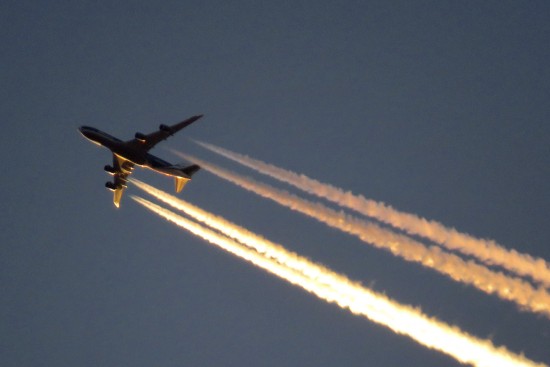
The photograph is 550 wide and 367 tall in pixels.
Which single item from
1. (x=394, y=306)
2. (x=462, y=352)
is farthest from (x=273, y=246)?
(x=462, y=352)

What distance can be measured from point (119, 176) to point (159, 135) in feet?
37.2

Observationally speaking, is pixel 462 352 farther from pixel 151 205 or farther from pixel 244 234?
pixel 151 205

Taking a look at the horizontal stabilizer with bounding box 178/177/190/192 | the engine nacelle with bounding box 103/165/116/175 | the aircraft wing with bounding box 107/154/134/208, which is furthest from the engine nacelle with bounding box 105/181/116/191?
the horizontal stabilizer with bounding box 178/177/190/192

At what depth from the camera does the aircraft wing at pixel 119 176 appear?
90.6 m

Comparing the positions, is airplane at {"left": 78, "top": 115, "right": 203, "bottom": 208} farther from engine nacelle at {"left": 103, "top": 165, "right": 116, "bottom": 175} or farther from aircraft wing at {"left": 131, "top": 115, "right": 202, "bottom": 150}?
engine nacelle at {"left": 103, "top": 165, "right": 116, "bottom": 175}

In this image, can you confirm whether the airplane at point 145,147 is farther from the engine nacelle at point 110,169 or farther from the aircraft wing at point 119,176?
the engine nacelle at point 110,169

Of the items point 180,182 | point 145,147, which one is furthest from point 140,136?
point 180,182

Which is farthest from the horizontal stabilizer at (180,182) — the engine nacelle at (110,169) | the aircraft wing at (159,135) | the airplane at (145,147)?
the engine nacelle at (110,169)

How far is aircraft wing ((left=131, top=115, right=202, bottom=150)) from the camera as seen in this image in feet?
275

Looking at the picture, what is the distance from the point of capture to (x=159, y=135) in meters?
84.8

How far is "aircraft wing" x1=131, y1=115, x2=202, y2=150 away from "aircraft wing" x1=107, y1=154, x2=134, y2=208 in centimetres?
523

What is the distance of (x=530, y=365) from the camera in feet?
191

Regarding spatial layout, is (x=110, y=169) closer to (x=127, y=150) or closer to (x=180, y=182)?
(x=127, y=150)

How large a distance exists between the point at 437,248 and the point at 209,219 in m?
25.7
